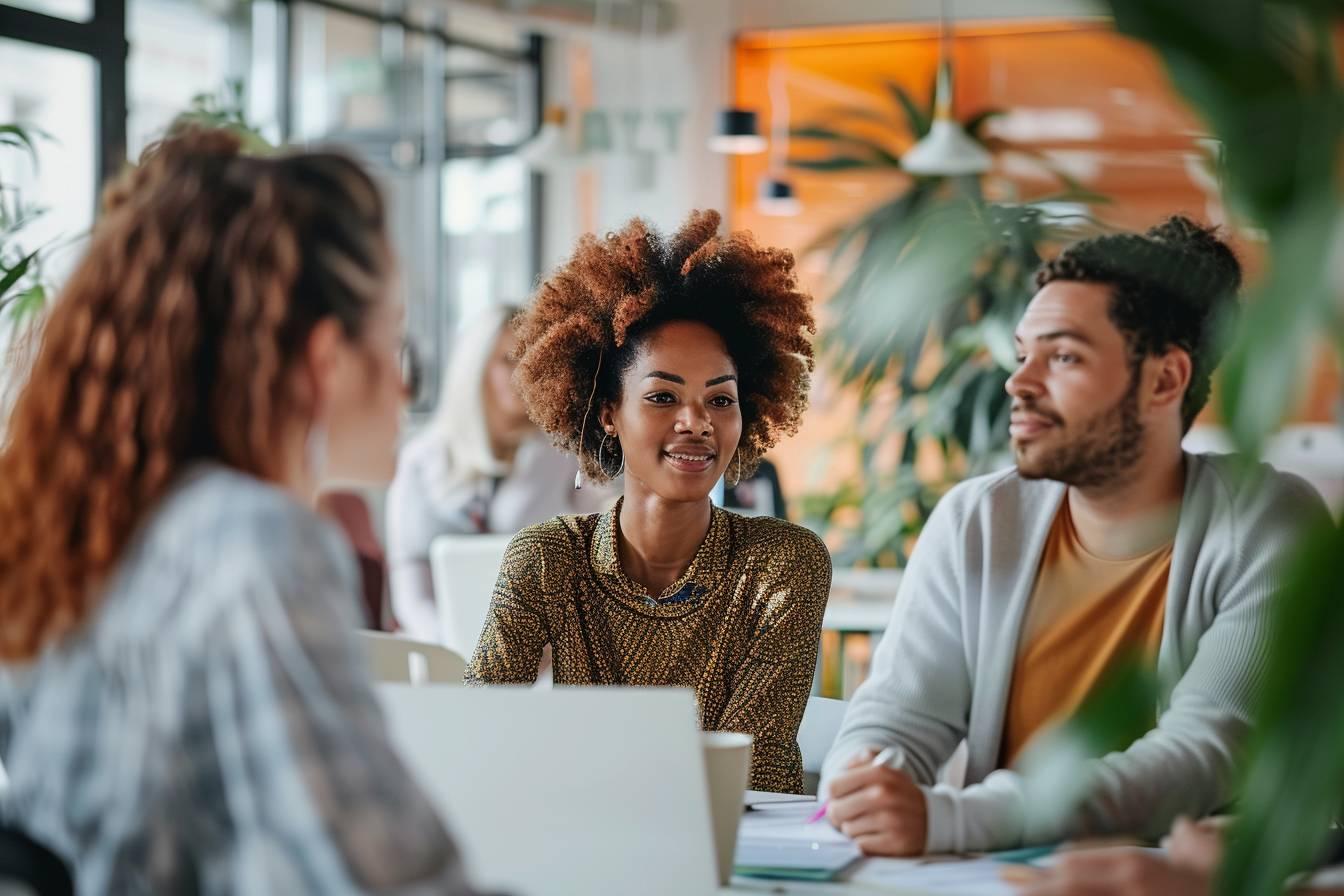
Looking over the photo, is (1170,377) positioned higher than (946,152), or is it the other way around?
(946,152)

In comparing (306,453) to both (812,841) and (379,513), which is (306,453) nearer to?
(812,841)

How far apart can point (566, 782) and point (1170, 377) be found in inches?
38.5

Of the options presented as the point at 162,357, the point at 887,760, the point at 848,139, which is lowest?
the point at 887,760

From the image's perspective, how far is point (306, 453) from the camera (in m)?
1.04

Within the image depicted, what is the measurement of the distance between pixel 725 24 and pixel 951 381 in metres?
3.57

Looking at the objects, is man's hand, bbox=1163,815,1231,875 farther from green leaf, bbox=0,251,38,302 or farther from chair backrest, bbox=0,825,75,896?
green leaf, bbox=0,251,38,302

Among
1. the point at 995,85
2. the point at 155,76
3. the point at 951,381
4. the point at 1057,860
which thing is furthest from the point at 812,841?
the point at 995,85

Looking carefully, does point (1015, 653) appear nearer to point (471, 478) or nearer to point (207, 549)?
point (207, 549)

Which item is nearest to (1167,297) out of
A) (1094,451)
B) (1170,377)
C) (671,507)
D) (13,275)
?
(1170,377)

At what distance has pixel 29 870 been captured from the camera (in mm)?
919

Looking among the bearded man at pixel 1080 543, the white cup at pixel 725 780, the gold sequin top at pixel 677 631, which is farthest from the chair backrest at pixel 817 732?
the white cup at pixel 725 780

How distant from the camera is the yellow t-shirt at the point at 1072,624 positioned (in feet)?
5.66

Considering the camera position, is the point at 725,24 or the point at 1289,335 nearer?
the point at 1289,335

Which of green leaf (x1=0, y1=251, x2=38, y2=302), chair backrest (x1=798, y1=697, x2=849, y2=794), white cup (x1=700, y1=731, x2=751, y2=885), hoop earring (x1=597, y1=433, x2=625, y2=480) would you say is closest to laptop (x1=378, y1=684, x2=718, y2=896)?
white cup (x1=700, y1=731, x2=751, y2=885)
